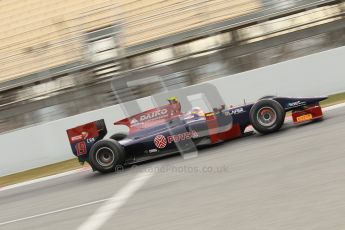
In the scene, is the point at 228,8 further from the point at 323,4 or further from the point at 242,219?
the point at 242,219

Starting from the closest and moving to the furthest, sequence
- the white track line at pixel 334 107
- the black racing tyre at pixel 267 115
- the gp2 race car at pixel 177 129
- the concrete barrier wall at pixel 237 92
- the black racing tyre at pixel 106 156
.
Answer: the black racing tyre at pixel 267 115, the gp2 race car at pixel 177 129, the black racing tyre at pixel 106 156, the white track line at pixel 334 107, the concrete barrier wall at pixel 237 92

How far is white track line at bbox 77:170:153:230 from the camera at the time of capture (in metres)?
5.59

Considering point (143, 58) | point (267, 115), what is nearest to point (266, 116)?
point (267, 115)

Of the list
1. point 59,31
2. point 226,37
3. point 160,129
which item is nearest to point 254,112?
point 160,129

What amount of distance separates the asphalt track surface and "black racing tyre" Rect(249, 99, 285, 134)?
0.69 feet

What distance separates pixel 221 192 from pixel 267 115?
2852 mm

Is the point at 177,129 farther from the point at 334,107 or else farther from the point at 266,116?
the point at 334,107

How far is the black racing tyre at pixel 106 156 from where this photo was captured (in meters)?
8.54

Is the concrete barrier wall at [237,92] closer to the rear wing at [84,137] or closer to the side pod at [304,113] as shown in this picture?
the rear wing at [84,137]

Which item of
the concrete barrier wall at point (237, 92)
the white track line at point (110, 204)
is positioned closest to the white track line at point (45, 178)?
the concrete barrier wall at point (237, 92)

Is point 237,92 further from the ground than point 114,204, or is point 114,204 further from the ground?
point 237,92

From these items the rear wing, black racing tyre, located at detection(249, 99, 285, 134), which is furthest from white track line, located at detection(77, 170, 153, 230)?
black racing tyre, located at detection(249, 99, 285, 134)

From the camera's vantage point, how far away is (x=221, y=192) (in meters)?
5.66

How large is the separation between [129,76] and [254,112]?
21.7 feet
